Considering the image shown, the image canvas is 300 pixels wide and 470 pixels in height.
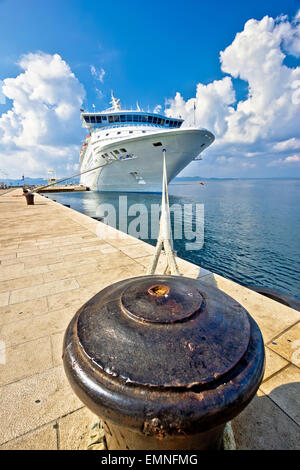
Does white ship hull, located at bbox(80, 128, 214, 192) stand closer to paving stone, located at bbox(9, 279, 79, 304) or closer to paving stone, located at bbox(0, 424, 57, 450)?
paving stone, located at bbox(9, 279, 79, 304)

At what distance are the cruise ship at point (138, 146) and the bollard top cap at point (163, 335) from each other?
2094cm

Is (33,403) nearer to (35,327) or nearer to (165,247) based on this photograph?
(35,327)

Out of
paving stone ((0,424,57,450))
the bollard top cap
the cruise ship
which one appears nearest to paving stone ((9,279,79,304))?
paving stone ((0,424,57,450))

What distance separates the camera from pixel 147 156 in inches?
1033

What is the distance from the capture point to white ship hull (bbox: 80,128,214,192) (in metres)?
23.7

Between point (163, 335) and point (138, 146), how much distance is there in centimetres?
2665

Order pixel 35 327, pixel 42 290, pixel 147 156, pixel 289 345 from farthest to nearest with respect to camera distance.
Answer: pixel 147 156
pixel 42 290
pixel 35 327
pixel 289 345

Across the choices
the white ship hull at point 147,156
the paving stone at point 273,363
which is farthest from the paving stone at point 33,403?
the white ship hull at point 147,156

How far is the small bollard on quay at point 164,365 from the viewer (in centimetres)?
72

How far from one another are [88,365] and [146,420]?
0.29m

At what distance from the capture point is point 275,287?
7.69m

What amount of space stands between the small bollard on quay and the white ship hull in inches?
778

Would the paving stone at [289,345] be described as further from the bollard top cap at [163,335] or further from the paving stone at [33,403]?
the paving stone at [33,403]

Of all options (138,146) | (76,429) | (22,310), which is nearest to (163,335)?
(76,429)
